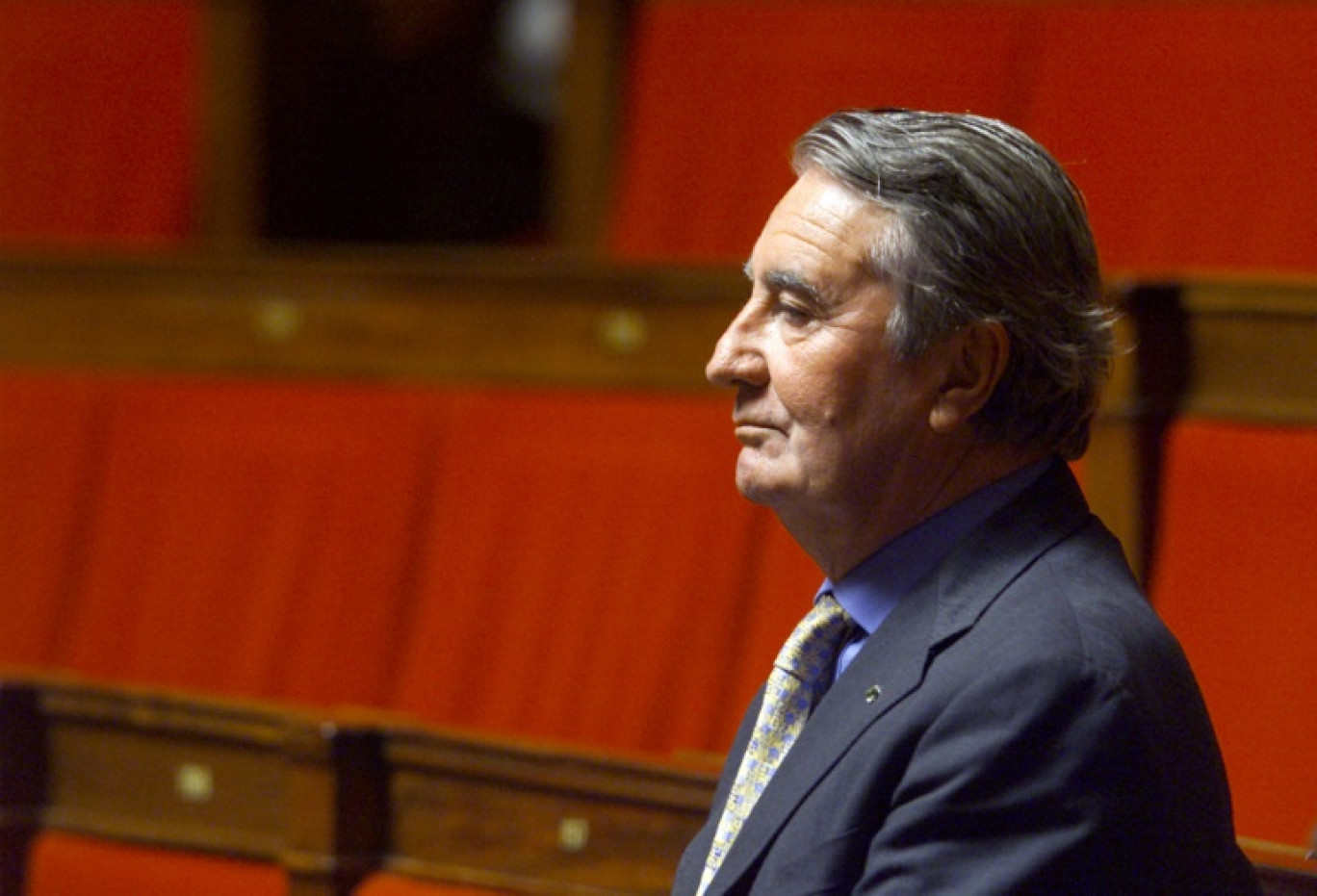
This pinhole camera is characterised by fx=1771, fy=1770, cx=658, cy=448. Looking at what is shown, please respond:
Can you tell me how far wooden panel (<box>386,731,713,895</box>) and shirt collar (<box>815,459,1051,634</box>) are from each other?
170mm

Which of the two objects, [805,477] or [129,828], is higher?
[805,477]

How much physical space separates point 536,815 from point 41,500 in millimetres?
387

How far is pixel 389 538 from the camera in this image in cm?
70

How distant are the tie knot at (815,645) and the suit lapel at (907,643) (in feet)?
0.05

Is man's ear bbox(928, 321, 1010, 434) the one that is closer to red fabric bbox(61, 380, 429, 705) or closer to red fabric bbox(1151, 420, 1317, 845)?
red fabric bbox(1151, 420, 1317, 845)

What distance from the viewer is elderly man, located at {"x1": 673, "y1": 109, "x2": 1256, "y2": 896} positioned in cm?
23

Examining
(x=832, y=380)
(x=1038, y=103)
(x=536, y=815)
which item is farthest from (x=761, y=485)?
(x=1038, y=103)

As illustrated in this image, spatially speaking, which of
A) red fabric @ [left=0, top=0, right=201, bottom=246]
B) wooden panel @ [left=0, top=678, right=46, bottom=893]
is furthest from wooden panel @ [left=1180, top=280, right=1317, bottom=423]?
red fabric @ [left=0, top=0, right=201, bottom=246]

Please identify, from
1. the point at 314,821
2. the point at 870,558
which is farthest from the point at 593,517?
the point at 870,558

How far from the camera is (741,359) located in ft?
0.95

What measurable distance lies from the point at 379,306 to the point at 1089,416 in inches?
19.4

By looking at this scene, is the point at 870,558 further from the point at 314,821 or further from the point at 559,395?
the point at 559,395

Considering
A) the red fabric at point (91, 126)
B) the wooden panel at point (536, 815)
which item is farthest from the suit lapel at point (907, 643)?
the red fabric at point (91, 126)

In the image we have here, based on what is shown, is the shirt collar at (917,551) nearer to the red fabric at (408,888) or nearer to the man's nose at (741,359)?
the man's nose at (741,359)
